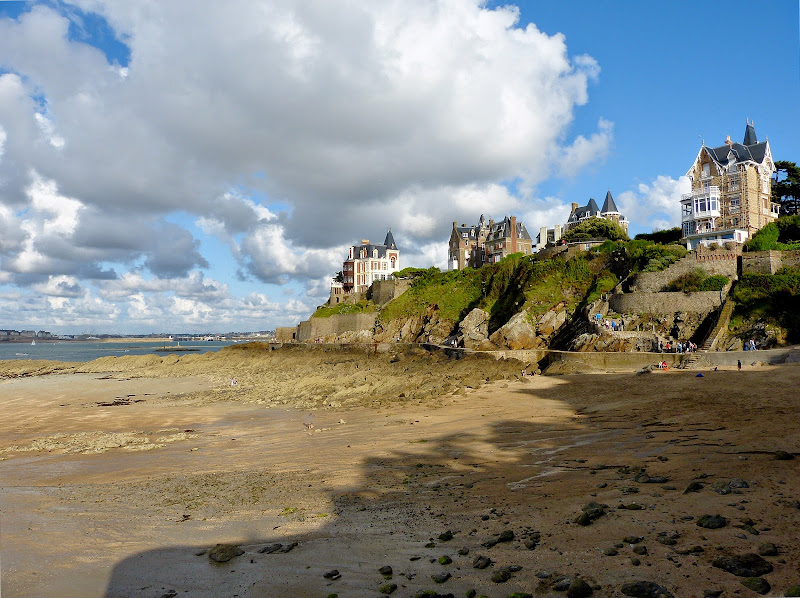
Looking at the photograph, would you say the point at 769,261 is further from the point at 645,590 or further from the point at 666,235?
the point at 645,590

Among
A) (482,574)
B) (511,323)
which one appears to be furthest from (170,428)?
(511,323)

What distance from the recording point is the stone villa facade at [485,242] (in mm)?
76562

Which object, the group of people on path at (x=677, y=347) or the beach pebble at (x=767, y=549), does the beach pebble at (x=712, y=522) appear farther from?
the group of people on path at (x=677, y=347)

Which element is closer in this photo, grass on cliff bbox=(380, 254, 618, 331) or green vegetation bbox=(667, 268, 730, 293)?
green vegetation bbox=(667, 268, 730, 293)

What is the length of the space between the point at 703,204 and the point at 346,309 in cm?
4258

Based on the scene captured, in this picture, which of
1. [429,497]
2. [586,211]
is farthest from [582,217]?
[429,497]

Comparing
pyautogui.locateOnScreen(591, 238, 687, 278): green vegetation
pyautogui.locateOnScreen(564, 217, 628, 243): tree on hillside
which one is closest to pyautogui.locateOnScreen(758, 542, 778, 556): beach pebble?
pyautogui.locateOnScreen(591, 238, 687, 278): green vegetation

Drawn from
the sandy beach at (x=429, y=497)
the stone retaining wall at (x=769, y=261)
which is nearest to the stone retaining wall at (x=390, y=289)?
the stone retaining wall at (x=769, y=261)

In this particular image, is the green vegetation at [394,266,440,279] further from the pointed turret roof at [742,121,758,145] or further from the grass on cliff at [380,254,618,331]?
the pointed turret roof at [742,121,758,145]

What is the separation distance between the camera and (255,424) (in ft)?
61.2

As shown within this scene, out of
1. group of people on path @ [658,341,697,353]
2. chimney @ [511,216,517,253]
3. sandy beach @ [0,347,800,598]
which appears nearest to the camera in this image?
sandy beach @ [0,347,800,598]

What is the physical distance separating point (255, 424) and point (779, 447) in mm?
16229

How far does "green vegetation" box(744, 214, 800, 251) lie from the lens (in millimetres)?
36438

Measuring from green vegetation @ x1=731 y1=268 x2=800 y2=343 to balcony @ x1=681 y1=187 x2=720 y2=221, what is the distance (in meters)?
21.4
